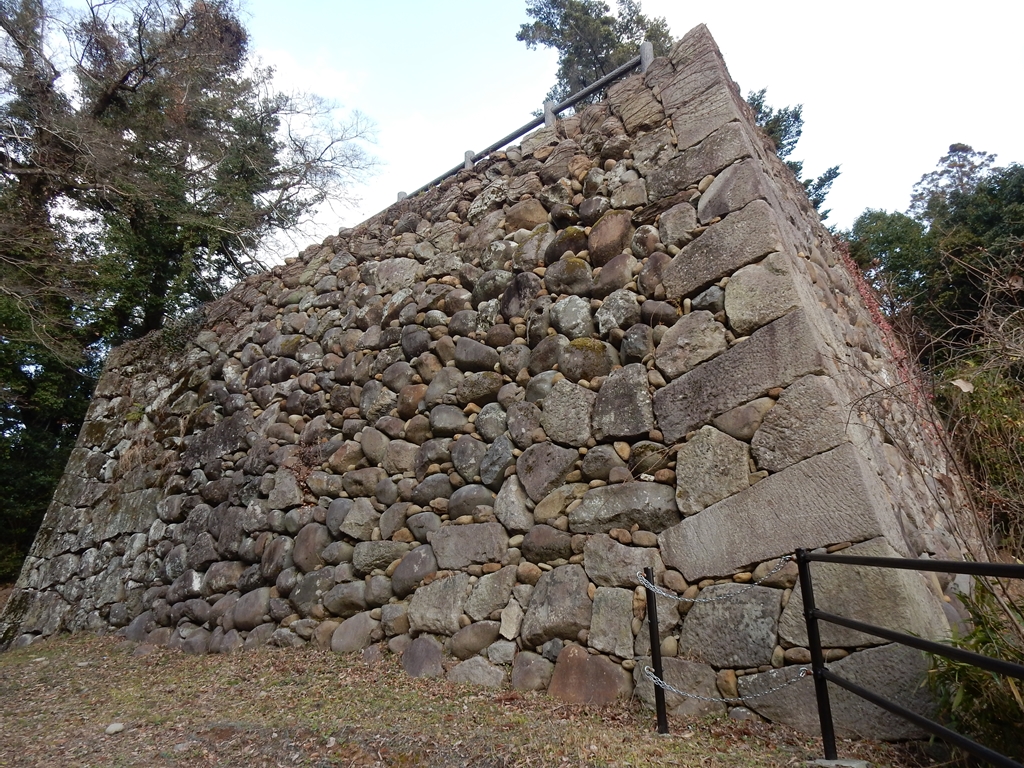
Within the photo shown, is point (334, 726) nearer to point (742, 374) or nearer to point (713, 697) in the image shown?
point (713, 697)

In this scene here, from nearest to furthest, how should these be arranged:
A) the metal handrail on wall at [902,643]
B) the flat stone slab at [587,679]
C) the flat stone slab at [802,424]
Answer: the metal handrail on wall at [902,643] → the flat stone slab at [802,424] → the flat stone slab at [587,679]

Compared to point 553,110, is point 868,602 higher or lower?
lower

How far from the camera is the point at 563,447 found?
3.63 metres

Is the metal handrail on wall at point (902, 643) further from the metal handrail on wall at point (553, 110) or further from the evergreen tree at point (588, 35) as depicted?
the evergreen tree at point (588, 35)

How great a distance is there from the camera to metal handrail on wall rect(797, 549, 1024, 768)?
134cm

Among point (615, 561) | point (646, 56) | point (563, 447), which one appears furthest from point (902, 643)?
point (646, 56)

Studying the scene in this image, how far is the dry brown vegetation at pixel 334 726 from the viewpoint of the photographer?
238cm

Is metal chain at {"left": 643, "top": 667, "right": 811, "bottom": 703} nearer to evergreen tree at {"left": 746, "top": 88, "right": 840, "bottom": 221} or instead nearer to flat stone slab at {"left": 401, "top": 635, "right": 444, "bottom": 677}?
flat stone slab at {"left": 401, "top": 635, "right": 444, "bottom": 677}

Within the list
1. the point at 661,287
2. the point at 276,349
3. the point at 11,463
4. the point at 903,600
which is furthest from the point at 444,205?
the point at 11,463

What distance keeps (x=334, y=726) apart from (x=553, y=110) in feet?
15.9

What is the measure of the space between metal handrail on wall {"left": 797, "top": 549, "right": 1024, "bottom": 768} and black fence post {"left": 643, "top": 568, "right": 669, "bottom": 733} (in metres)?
0.61

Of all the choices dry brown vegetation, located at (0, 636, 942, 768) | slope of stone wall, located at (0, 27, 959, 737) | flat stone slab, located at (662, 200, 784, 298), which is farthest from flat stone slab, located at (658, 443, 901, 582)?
flat stone slab, located at (662, 200, 784, 298)

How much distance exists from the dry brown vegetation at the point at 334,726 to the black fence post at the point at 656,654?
0.06m

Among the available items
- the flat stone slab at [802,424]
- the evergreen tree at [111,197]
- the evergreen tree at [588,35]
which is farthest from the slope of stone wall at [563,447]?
the evergreen tree at [588,35]
